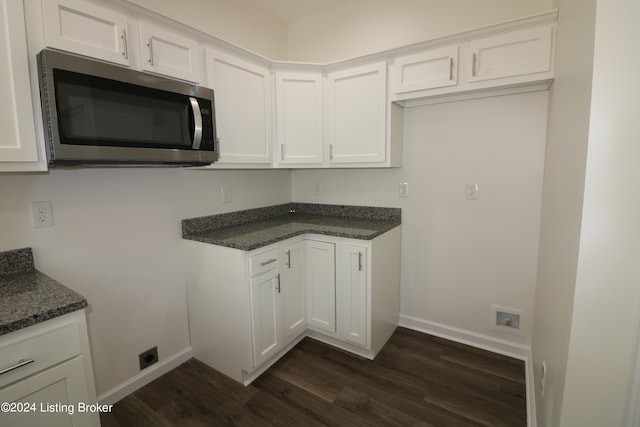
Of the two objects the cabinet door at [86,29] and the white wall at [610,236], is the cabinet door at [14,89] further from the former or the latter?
the white wall at [610,236]

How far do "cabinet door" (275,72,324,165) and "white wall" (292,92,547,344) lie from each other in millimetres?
513

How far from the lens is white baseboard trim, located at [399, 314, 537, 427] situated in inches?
77.5

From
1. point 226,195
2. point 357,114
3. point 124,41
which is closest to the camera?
point 124,41

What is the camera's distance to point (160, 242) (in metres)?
1.96

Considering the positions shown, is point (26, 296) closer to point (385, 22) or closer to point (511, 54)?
point (511, 54)

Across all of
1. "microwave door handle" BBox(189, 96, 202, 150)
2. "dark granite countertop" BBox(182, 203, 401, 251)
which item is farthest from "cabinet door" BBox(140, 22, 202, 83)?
"dark granite countertop" BBox(182, 203, 401, 251)

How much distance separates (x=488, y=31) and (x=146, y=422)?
2957 mm

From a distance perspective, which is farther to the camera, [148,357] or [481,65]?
[148,357]

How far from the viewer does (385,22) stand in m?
2.37

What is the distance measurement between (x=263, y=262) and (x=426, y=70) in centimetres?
165

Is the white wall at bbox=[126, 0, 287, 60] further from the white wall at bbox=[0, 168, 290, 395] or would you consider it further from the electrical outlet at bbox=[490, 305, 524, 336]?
the electrical outlet at bbox=[490, 305, 524, 336]

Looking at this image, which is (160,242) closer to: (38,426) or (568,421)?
(38,426)

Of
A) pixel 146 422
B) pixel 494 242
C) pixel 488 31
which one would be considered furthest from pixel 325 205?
pixel 146 422

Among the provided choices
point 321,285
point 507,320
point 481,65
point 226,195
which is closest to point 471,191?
point 481,65
